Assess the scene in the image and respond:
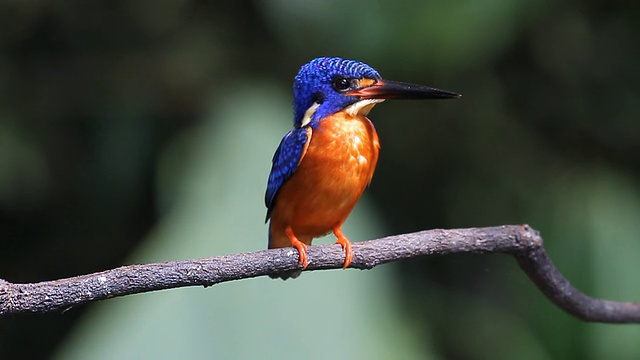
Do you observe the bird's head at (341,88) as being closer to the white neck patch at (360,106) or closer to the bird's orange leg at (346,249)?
the white neck patch at (360,106)

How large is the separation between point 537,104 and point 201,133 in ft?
3.54

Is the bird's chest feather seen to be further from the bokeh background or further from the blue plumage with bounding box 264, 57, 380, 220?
the bokeh background

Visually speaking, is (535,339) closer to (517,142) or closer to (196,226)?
(517,142)

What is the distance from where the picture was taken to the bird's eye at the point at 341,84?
4.05 feet

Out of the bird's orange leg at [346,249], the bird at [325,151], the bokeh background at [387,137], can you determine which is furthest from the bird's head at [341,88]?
the bokeh background at [387,137]

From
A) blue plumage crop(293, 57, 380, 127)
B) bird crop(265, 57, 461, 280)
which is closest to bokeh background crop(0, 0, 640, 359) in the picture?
bird crop(265, 57, 461, 280)

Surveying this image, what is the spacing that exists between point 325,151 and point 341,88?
0.48 ft

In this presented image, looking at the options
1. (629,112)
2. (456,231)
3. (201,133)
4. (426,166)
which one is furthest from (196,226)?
(629,112)

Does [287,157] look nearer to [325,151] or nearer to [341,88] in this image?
[325,151]

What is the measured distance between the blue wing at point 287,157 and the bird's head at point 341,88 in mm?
48

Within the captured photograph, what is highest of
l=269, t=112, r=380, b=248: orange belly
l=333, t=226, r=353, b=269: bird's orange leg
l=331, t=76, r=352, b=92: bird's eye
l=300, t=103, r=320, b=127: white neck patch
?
l=331, t=76, r=352, b=92: bird's eye

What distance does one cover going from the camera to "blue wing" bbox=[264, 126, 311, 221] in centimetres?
134

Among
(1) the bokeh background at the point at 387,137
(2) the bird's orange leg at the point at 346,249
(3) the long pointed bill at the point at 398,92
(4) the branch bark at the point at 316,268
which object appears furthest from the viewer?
(1) the bokeh background at the point at 387,137

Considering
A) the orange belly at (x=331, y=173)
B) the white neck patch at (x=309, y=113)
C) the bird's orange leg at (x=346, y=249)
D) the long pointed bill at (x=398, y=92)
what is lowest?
the bird's orange leg at (x=346, y=249)
